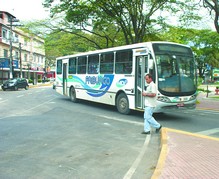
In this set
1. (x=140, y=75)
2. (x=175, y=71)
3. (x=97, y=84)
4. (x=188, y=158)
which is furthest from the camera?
(x=97, y=84)

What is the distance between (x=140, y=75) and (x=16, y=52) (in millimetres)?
46355

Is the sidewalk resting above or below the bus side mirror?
below

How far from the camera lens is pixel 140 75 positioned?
11.5 meters

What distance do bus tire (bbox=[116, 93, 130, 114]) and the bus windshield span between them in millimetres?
2328

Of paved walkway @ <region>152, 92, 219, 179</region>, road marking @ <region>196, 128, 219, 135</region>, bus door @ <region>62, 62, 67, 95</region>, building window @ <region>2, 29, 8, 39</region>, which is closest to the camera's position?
paved walkway @ <region>152, 92, 219, 179</region>

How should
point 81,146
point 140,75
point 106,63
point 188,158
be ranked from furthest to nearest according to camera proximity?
point 106,63 < point 140,75 < point 81,146 < point 188,158

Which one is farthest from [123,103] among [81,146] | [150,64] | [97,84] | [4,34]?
[4,34]

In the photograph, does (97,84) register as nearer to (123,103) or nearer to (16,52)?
(123,103)

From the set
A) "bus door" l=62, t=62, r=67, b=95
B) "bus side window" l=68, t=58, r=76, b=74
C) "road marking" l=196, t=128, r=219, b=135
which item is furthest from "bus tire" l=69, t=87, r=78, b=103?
"road marking" l=196, t=128, r=219, b=135

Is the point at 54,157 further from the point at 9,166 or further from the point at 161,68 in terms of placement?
the point at 161,68

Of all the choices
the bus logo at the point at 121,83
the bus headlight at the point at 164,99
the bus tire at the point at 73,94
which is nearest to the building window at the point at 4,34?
the bus tire at the point at 73,94

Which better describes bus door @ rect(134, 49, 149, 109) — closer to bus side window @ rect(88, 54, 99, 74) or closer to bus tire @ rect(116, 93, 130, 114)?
bus tire @ rect(116, 93, 130, 114)

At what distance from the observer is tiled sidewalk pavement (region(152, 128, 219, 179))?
4.66 m

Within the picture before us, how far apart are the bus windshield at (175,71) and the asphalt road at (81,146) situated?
1.28 meters
